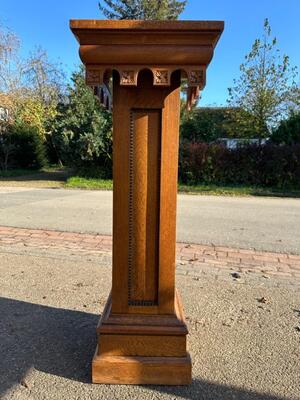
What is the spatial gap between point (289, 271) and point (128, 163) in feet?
10.8

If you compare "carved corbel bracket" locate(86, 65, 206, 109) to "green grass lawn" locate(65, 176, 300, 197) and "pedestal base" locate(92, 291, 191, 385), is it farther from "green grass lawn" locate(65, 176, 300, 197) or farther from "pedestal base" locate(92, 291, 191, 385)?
"green grass lawn" locate(65, 176, 300, 197)

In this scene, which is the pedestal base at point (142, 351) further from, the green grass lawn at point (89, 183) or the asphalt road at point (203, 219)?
the green grass lawn at point (89, 183)

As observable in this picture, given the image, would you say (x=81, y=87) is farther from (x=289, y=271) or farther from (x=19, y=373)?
(x=19, y=373)

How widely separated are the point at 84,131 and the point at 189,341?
48.2 feet

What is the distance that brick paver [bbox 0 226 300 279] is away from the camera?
16.5ft

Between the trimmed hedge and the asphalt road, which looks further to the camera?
the trimmed hedge

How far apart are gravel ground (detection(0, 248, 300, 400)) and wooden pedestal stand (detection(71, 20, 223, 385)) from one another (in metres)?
0.20

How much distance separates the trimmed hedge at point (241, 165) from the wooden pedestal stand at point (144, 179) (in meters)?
13.8

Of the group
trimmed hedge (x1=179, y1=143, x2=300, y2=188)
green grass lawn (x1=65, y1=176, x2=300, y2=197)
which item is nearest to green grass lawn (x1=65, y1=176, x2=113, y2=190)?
green grass lawn (x1=65, y1=176, x2=300, y2=197)

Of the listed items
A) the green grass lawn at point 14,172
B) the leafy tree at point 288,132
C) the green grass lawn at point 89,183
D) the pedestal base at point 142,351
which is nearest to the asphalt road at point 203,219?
the green grass lawn at point 89,183

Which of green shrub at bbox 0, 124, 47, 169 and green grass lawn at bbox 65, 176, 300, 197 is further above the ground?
green shrub at bbox 0, 124, 47, 169

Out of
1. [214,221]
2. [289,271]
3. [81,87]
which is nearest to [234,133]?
[81,87]

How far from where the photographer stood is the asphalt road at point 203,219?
661 cm

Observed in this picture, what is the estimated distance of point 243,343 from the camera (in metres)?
3.02
